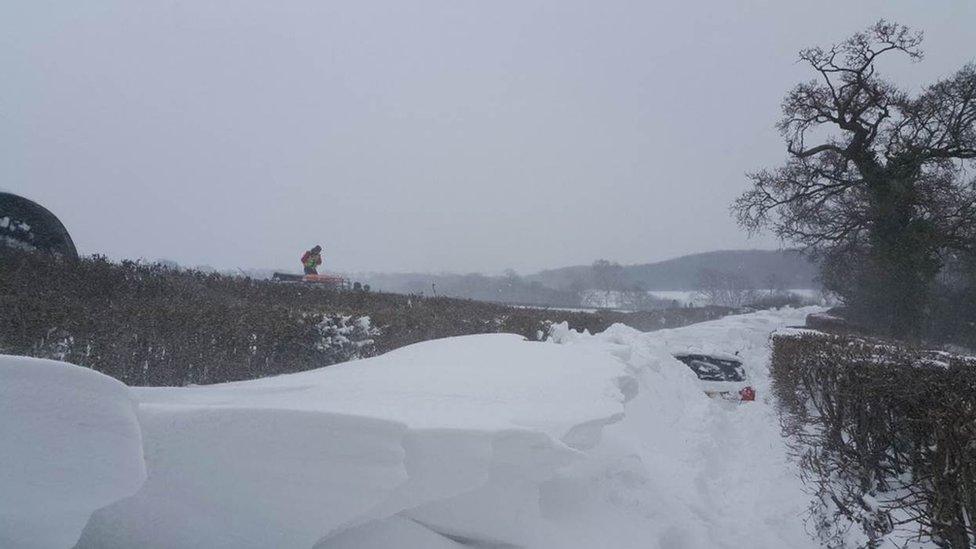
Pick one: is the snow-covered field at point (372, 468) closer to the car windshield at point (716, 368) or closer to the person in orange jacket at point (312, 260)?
the car windshield at point (716, 368)

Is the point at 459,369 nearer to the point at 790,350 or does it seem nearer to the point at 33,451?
the point at 33,451

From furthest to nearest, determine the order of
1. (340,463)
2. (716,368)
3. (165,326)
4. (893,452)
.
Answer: (716,368)
(165,326)
(893,452)
(340,463)

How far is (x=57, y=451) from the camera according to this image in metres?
1.82

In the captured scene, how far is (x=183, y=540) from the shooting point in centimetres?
217

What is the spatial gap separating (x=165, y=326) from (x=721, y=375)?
9.08 metres

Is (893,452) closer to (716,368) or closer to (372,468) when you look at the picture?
(372,468)

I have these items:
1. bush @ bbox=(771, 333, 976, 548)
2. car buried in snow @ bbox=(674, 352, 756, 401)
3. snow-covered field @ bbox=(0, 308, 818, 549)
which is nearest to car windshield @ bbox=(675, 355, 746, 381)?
car buried in snow @ bbox=(674, 352, 756, 401)

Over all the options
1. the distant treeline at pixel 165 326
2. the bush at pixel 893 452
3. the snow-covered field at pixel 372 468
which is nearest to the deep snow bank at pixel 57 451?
the snow-covered field at pixel 372 468

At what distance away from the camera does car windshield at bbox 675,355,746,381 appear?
35.6 ft

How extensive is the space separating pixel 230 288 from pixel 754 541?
33.2ft

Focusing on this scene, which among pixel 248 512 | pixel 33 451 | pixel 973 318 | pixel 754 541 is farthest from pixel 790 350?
pixel 973 318

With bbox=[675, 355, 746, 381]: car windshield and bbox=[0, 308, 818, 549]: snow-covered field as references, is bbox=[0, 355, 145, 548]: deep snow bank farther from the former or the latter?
bbox=[675, 355, 746, 381]: car windshield

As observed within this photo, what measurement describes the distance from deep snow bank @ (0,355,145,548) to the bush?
409cm

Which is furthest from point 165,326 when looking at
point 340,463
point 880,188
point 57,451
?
point 880,188
